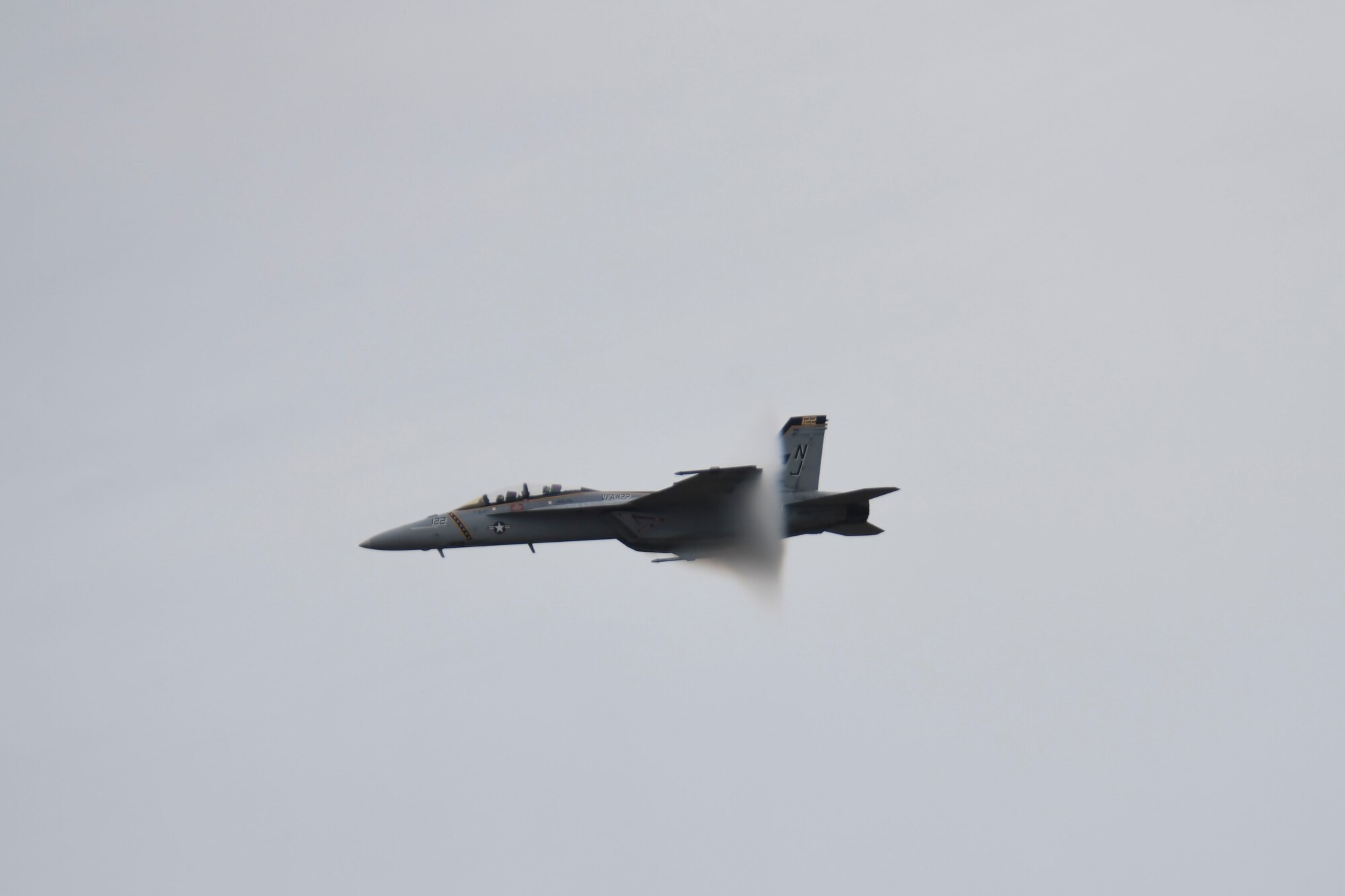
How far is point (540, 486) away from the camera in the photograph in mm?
32906

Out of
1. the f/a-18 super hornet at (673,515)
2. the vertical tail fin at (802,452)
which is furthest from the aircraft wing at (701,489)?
the vertical tail fin at (802,452)

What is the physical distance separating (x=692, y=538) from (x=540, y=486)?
16.0ft

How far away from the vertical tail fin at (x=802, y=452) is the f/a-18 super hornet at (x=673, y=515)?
2cm

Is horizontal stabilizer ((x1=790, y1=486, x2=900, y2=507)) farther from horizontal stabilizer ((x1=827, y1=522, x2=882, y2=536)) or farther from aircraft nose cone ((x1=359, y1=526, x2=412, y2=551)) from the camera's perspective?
aircraft nose cone ((x1=359, y1=526, x2=412, y2=551))

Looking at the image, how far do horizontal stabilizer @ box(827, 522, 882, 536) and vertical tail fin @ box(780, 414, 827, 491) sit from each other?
1.35m

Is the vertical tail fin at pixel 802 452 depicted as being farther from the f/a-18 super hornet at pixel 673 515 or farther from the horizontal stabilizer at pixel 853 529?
the horizontal stabilizer at pixel 853 529

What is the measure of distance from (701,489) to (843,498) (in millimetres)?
4033

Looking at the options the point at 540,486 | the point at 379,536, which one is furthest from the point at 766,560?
the point at 379,536

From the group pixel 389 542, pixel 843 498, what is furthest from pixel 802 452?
pixel 389 542

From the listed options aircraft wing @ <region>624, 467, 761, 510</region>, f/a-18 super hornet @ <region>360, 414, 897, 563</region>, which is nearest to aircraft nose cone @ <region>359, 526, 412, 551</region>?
f/a-18 super hornet @ <region>360, 414, 897, 563</region>

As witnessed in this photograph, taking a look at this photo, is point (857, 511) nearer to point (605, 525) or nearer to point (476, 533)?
point (605, 525)

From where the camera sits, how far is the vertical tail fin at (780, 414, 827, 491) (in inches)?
1276

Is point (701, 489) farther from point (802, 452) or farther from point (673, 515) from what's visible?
point (802, 452)

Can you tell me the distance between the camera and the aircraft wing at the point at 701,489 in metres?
→ 29.9
